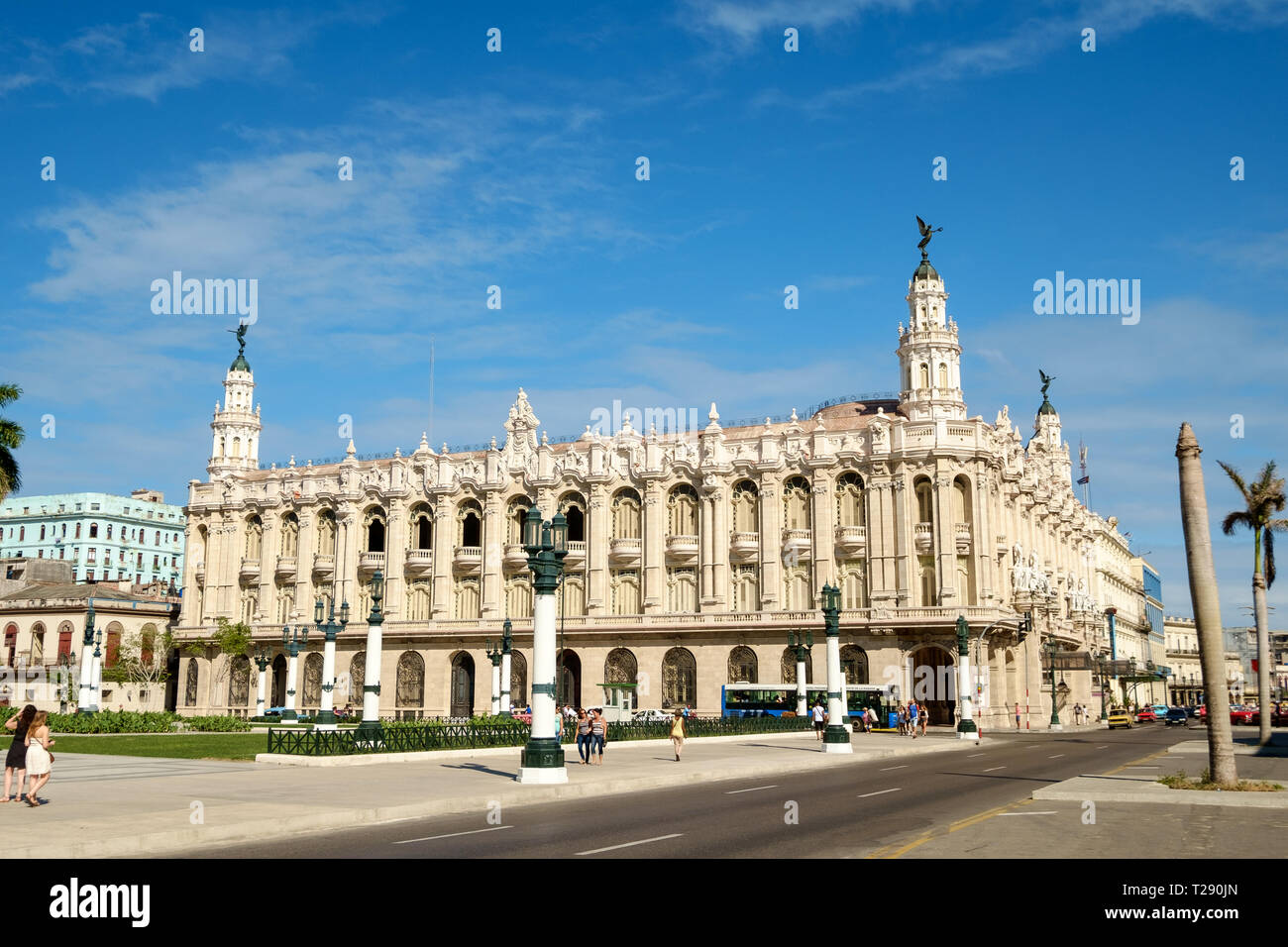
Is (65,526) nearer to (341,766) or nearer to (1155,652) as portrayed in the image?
(341,766)

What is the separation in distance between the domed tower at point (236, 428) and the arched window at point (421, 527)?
56.7 feet

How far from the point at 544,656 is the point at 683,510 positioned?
49.0m

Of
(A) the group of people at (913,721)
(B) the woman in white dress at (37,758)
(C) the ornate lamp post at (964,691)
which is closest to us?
(B) the woman in white dress at (37,758)

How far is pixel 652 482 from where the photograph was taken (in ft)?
243

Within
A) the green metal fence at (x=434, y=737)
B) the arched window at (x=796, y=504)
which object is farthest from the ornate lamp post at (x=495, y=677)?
the arched window at (x=796, y=504)

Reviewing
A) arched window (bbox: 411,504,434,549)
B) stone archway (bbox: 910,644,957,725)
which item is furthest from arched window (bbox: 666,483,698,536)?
arched window (bbox: 411,504,434,549)

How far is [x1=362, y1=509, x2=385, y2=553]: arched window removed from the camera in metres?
82.9

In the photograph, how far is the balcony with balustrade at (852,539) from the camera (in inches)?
2692

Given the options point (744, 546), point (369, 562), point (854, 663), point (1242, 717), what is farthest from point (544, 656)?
point (1242, 717)

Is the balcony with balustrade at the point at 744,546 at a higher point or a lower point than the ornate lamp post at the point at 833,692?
higher

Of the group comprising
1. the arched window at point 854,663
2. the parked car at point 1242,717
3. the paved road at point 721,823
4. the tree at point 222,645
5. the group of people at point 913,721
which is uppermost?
the tree at point 222,645

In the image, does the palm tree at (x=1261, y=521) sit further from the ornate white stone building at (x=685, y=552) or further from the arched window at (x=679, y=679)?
the arched window at (x=679, y=679)

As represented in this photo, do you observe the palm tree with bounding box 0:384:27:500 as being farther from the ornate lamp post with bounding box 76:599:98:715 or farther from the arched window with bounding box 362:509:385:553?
the arched window with bounding box 362:509:385:553

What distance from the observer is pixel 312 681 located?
271 ft
